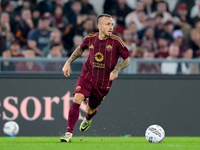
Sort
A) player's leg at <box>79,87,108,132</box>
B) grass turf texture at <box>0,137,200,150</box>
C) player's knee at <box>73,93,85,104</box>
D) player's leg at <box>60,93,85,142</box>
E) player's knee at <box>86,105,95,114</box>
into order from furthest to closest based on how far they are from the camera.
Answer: player's knee at <box>86,105,95,114</box>
player's leg at <box>79,87,108,132</box>
player's knee at <box>73,93,85,104</box>
player's leg at <box>60,93,85,142</box>
grass turf texture at <box>0,137,200,150</box>

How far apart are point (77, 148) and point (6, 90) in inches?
196

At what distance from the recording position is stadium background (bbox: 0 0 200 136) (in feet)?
37.7

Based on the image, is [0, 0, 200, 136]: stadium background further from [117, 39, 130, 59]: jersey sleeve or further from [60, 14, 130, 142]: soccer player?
[117, 39, 130, 59]: jersey sleeve

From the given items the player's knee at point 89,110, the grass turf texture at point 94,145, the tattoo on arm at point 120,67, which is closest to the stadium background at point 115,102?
the player's knee at point 89,110

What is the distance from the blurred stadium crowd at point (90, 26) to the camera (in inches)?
511

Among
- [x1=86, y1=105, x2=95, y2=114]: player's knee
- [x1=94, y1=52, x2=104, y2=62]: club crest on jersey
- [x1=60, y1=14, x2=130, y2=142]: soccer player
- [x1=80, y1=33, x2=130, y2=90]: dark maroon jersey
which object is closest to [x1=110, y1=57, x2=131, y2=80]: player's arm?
[x1=60, y1=14, x2=130, y2=142]: soccer player

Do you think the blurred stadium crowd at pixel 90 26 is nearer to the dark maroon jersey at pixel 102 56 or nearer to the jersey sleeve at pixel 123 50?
the dark maroon jersey at pixel 102 56

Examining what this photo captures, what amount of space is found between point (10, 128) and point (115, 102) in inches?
107

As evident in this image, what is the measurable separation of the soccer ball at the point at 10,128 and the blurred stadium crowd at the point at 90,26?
224cm

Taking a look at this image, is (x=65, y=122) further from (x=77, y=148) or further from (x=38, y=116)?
(x=77, y=148)

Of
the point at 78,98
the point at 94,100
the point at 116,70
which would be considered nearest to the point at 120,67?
the point at 116,70

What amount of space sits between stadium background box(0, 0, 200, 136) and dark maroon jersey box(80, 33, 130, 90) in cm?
260

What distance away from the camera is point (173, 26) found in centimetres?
1473

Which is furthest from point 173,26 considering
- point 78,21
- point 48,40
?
point 48,40
